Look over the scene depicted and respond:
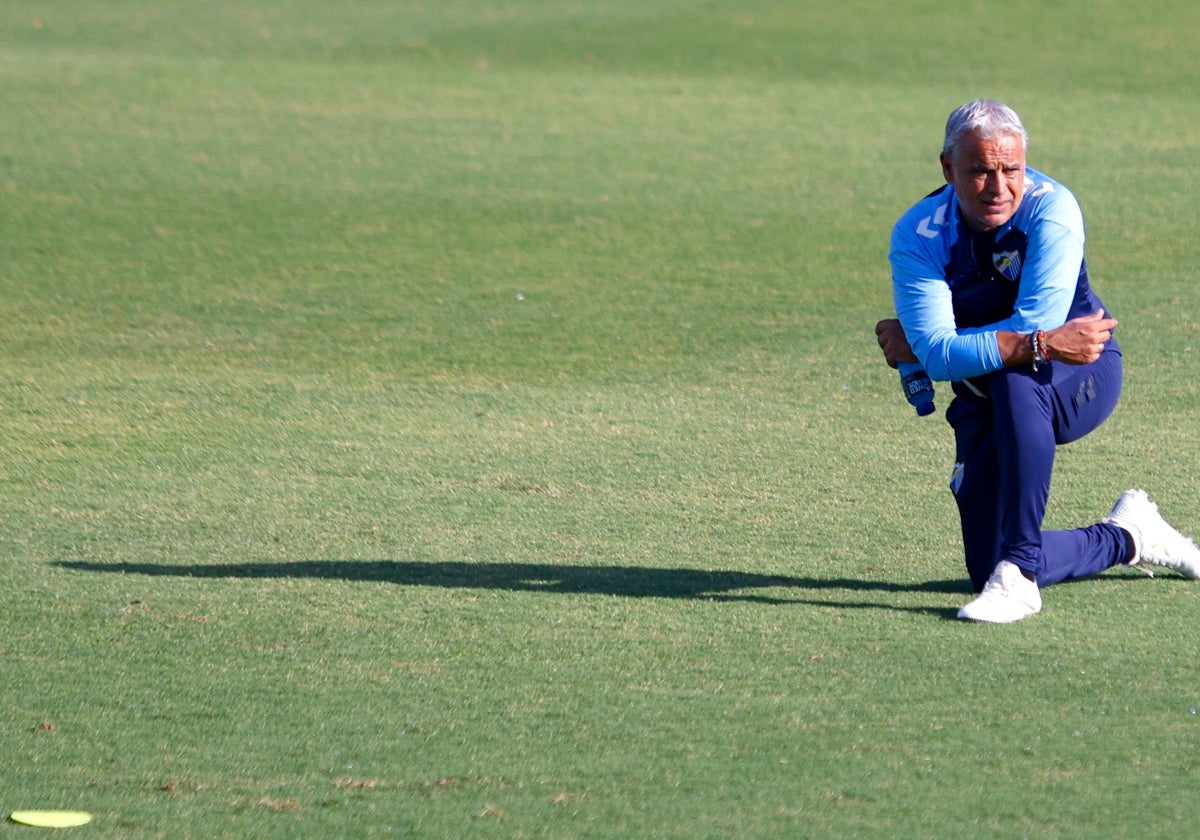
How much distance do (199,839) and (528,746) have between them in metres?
0.77

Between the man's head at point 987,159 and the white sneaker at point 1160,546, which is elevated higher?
the man's head at point 987,159

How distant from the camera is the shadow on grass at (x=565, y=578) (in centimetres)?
488

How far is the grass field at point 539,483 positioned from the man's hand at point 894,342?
70cm

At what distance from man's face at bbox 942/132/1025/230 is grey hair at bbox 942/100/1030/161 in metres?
0.01

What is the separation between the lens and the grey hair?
4.38m

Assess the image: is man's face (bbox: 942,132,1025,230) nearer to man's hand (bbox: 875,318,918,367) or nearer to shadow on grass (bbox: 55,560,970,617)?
man's hand (bbox: 875,318,918,367)

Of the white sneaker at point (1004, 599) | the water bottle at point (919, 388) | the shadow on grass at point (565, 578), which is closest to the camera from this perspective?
the white sneaker at point (1004, 599)

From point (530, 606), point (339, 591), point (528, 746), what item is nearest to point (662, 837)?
point (528, 746)

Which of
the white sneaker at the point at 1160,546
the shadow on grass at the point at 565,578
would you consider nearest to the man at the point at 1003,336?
the white sneaker at the point at 1160,546

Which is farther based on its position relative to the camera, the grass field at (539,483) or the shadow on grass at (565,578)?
the shadow on grass at (565,578)

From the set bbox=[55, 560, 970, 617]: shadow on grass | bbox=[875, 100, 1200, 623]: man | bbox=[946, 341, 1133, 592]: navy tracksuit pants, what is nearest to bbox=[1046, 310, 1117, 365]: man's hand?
bbox=[875, 100, 1200, 623]: man

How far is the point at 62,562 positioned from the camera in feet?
17.1

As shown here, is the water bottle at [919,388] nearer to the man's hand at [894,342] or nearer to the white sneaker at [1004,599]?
the man's hand at [894,342]

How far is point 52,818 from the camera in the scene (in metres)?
3.30
